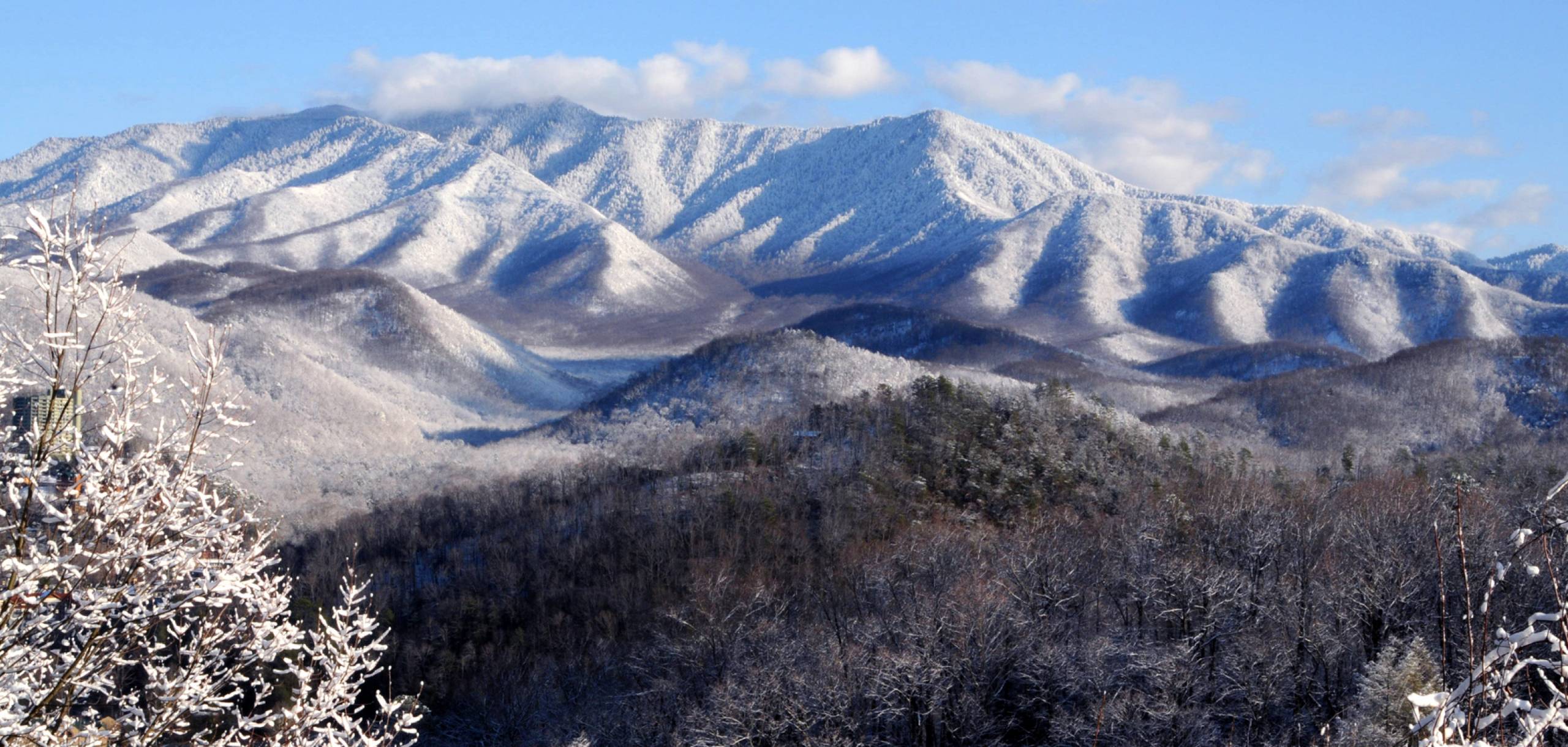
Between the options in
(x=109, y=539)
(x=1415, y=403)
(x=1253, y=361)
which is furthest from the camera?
(x=1253, y=361)

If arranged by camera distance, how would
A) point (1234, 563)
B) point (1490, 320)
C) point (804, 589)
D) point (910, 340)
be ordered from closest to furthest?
point (1234, 563), point (804, 589), point (910, 340), point (1490, 320)

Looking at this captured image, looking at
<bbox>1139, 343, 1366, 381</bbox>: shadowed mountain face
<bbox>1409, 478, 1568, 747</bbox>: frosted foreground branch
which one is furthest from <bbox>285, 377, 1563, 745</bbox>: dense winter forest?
<bbox>1139, 343, 1366, 381</bbox>: shadowed mountain face

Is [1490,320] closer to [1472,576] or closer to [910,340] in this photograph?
[910,340]

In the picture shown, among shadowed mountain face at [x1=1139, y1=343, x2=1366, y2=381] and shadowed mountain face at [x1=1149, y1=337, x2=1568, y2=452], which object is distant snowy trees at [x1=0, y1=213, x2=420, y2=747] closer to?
shadowed mountain face at [x1=1149, y1=337, x2=1568, y2=452]

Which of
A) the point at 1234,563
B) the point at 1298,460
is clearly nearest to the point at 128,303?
the point at 1234,563

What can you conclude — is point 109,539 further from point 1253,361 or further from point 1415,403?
point 1253,361

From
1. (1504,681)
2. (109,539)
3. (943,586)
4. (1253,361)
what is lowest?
(943,586)

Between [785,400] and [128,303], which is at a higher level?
[128,303]

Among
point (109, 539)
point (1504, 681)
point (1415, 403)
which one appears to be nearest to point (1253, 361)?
point (1415, 403)
